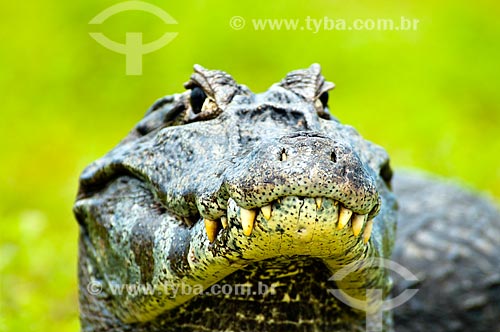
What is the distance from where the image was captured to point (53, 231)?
9.00m

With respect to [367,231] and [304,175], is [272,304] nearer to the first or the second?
A: [367,231]

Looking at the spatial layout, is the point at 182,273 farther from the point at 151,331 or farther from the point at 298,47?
Answer: the point at 298,47

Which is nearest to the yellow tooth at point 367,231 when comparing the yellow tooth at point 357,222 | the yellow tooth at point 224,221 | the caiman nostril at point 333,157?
the yellow tooth at point 357,222

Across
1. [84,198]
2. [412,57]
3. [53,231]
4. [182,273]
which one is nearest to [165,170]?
[182,273]

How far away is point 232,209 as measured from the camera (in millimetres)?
3018

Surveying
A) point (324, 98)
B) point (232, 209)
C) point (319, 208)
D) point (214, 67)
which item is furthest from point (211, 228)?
point (214, 67)

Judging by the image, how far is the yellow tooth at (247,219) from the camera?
2.95m

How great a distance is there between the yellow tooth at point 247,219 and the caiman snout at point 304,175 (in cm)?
3

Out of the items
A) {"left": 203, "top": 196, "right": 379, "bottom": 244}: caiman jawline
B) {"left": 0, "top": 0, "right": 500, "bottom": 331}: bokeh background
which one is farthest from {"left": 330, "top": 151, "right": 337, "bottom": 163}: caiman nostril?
{"left": 0, "top": 0, "right": 500, "bottom": 331}: bokeh background

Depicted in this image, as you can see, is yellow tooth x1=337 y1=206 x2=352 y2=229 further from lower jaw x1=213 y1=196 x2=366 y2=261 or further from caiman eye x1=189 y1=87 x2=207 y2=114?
caiman eye x1=189 y1=87 x2=207 y2=114

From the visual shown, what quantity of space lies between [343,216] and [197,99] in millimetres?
1189

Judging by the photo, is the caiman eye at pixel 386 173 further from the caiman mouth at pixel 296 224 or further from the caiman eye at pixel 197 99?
the caiman mouth at pixel 296 224

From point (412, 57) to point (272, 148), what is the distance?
10692 millimetres

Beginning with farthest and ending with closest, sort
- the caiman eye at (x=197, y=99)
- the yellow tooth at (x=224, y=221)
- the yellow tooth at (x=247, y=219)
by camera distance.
Answer: 1. the caiman eye at (x=197, y=99)
2. the yellow tooth at (x=224, y=221)
3. the yellow tooth at (x=247, y=219)
